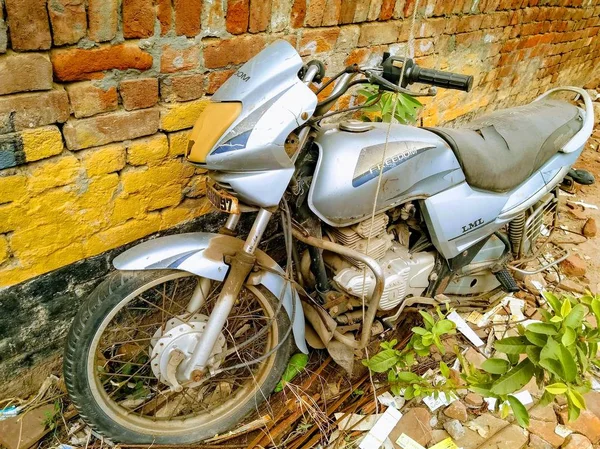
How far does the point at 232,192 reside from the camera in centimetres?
138

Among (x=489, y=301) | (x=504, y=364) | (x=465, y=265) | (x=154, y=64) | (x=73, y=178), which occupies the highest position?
(x=154, y=64)

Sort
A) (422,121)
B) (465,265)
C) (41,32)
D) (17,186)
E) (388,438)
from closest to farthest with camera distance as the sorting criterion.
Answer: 1. (41,32)
2. (17,186)
3. (388,438)
4. (465,265)
5. (422,121)

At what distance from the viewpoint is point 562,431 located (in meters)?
1.92

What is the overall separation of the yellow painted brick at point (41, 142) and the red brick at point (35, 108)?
0.07 ft

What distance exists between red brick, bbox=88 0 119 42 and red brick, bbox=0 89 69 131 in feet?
0.71

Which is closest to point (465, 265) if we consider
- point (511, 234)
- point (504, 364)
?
point (511, 234)

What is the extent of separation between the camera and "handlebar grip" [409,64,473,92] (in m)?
1.47

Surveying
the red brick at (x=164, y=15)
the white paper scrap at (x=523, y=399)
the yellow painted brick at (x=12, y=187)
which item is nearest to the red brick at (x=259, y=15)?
the red brick at (x=164, y=15)

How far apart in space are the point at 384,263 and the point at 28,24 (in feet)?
4.77

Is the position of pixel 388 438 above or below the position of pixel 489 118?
below

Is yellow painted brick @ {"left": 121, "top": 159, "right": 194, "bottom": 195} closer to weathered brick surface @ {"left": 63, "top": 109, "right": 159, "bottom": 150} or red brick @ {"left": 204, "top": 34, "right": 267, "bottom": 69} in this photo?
weathered brick surface @ {"left": 63, "top": 109, "right": 159, "bottom": 150}

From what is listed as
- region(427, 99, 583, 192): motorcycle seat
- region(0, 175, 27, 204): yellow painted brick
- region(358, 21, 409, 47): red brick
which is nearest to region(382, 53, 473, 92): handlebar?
region(427, 99, 583, 192): motorcycle seat

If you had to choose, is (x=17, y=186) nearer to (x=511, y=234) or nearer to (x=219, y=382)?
(x=219, y=382)

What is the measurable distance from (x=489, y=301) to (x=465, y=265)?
0.57 meters
